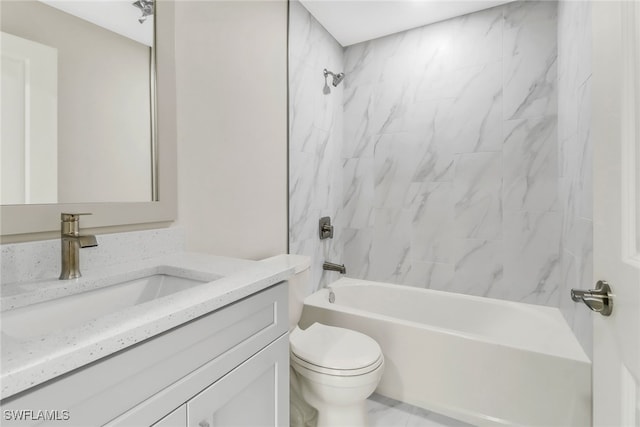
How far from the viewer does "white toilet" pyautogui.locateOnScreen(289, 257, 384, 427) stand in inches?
51.9

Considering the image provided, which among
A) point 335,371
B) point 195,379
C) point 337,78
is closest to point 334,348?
point 335,371

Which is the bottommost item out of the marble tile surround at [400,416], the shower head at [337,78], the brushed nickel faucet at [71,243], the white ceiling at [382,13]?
the marble tile surround at [400,416]

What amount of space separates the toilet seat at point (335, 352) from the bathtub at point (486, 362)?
0.30m

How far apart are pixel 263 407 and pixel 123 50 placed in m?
1.29

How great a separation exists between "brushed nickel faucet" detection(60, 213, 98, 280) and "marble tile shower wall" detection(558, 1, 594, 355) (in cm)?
176

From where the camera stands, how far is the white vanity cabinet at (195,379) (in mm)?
503

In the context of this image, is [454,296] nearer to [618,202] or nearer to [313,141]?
[313,141]

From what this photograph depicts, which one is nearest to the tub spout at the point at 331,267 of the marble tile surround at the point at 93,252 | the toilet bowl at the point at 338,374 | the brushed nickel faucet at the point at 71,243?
the toilet bowl at the point at 338,374

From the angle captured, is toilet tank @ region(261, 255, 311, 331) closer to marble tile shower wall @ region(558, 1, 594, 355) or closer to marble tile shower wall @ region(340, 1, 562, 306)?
marble tile shower wall @ region(340, 1, 562, 306)

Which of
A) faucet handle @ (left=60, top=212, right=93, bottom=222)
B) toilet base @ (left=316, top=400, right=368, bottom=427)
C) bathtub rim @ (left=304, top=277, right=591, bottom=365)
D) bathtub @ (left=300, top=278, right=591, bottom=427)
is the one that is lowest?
toilet base @ (left=316, top=400, right=368, bottom=427)

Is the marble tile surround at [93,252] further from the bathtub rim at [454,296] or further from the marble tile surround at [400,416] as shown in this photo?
the marble tile surround at [400,416]

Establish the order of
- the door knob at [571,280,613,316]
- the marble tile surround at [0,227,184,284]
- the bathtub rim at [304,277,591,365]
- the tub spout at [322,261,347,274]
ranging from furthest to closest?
the tub spout at [322,261,347,274]
the bathtub rim at [304,277,591,365]
the marble tile surround at [0,227,184,284]
the door knob at [571,280,613,316]

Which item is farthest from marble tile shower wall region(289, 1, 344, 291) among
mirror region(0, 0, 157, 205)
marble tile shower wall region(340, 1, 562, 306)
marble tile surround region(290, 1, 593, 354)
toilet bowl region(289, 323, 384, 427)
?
mirror region(0, 0, 157, 205)

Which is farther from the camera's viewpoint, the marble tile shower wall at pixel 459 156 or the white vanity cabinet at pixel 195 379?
the marble tile shower wall at pixel 459 156
